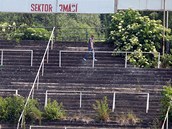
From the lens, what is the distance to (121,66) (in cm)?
4031

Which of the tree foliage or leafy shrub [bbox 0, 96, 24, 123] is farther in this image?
the tree foliage

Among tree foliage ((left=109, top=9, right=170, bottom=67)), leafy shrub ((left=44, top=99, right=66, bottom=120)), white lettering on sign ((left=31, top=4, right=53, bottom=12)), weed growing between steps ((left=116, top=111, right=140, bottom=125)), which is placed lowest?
weed growing between steps ((left=116, top=111, right=140, bottom=125))

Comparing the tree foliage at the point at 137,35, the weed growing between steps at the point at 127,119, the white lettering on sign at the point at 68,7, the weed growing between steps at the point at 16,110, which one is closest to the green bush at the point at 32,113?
the weed growing between steps at the point at 16,110

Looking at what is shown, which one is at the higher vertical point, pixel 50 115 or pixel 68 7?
pixel 68 7

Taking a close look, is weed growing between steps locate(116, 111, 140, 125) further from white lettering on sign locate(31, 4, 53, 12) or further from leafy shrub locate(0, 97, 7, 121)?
white lettering on sign locate(31, 4, 53, 12)

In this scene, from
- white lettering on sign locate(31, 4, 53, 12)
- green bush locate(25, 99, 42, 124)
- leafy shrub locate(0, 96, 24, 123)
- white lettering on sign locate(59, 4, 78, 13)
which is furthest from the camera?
white lettering on sign locate(31, 4, 53, 12)

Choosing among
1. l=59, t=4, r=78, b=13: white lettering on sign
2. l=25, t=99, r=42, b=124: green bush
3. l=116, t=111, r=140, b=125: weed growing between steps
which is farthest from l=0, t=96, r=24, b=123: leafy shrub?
l=59, t=4, r=78, b=13: white lettering on sign

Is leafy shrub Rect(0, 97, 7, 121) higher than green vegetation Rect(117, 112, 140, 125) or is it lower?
higher

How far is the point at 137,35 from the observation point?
43.0 m

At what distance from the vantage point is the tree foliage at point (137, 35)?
41.4 m

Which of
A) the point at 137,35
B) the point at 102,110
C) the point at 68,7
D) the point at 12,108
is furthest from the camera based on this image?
the point at 68,7

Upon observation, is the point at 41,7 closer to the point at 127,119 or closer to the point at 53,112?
the point at 53,112

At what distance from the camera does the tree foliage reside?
41406 millimetres

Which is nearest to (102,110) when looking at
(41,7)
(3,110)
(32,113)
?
(32,113)
